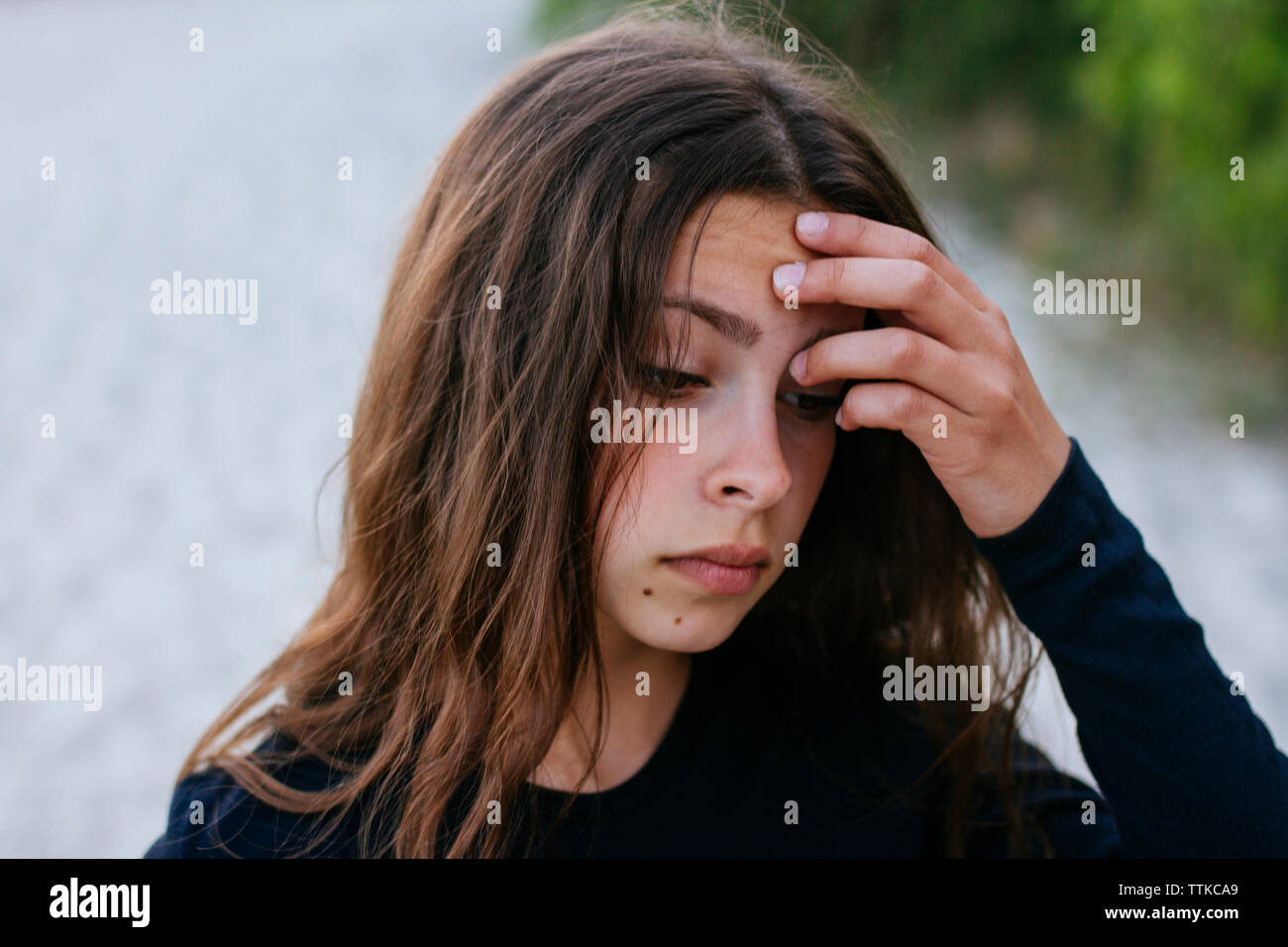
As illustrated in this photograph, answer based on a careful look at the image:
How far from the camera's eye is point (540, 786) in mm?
1328

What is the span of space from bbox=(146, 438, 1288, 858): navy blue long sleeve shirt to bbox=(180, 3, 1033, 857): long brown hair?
7 cm

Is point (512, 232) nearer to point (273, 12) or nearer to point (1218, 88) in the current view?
point (1218, 88)

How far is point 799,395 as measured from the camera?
51.3 inches

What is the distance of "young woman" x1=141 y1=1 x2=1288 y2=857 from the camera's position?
1224 mm

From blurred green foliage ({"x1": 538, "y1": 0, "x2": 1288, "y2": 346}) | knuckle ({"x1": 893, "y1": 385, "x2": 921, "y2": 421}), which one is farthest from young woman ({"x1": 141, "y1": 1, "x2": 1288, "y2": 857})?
blurred green foliage ({"x1": 538, "y1": 0, "x2": 1288, "y2": 346})

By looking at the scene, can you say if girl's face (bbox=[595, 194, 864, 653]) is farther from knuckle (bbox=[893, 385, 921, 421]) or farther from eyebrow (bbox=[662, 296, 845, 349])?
knuckle (bbox=[893, 385, 921, 421])

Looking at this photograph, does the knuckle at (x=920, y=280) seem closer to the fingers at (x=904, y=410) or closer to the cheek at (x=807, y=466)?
the fingers at (x=904, y=410)

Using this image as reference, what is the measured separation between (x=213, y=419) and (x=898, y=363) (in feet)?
13.4

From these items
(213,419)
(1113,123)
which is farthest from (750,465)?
(1113,123)

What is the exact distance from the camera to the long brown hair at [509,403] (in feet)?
4.11

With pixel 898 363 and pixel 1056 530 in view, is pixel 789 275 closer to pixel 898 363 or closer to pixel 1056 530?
pixel 898 363

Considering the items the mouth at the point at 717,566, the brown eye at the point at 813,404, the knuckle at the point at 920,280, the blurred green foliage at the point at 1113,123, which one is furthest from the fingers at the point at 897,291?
the blurred green foliage at the point at 1113,123
